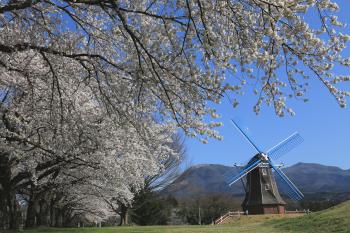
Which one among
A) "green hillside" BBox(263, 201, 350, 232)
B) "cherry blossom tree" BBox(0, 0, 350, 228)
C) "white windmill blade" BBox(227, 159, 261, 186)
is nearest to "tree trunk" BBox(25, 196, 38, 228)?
"cherry blossom tree" BBox(0, 0, 350, 228)

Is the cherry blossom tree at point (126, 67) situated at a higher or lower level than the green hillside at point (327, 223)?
higher

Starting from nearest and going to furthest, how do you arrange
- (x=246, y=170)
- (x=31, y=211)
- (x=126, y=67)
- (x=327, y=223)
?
(x=126, y=67)
(x=327, y=223)
(x=31, y=211)
(x=246, y=170)

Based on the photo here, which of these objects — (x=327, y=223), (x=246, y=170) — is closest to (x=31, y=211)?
(x=327, y=223)

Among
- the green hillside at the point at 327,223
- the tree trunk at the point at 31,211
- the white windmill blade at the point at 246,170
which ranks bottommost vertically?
the green hillside at the point at 327,223

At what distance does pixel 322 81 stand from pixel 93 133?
10.7 m

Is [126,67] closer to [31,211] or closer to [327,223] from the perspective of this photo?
[327,223]

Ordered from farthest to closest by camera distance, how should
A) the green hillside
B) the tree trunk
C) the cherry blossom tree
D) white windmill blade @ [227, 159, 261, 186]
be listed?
white windmill blade @ [227, 159, 261, 186], the tree trunk, the green hillside, the cherry blossom tree

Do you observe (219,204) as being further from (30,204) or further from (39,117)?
(39,117)

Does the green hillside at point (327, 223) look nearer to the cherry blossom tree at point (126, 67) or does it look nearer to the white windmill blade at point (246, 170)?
the cherry blossom tree at point (126, 67)

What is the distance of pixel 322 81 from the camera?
809cm

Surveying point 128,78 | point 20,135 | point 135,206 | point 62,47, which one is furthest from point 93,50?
point 135,206

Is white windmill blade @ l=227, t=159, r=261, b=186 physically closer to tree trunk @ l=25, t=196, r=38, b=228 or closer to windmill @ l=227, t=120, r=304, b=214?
windmill @ l=227, t=120, r=304, b=214

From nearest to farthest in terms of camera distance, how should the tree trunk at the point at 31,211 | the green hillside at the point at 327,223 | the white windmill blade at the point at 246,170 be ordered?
the green hillside at the point at 327,223 < the tree trunk at the point at 31,211 < the white windmill blade at the point at 246,170

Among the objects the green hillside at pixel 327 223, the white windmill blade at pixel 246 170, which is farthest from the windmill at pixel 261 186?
the green hillside at pixel 327 223
